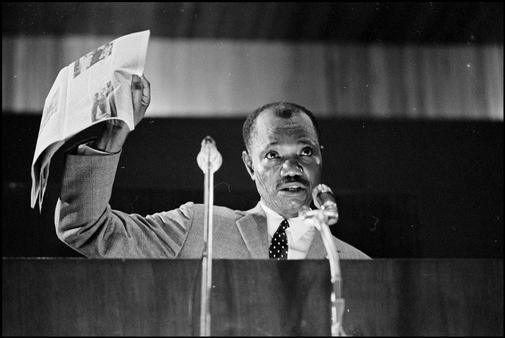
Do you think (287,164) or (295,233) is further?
(287,164)

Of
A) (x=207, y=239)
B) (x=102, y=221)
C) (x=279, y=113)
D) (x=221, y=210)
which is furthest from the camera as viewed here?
(x=279, y=113)

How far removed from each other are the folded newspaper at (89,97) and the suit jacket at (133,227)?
0.37 ft

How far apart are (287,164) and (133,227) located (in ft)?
1.32

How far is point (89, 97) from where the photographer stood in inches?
47.6

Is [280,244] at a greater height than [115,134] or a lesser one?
lesser

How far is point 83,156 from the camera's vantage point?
1.33 metres

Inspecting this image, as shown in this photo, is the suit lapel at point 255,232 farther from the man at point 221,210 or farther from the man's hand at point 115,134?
the man's hand at point 115,134

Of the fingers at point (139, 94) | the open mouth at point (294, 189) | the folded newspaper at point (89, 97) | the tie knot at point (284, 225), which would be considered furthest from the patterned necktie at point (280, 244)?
the folded newspaper at point (89, 97)

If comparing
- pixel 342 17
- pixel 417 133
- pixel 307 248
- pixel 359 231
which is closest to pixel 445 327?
pixel 307 248

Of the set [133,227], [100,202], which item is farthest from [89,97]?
[133,227]

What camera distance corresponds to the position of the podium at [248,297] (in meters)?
1.00

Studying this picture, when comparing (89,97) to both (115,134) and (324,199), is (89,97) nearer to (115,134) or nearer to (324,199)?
(115,134)

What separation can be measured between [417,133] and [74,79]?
1484 mm

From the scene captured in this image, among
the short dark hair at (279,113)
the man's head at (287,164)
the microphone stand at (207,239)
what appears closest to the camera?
the microphone stand at (207,239)
